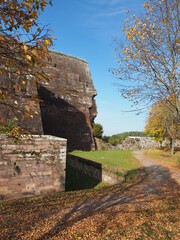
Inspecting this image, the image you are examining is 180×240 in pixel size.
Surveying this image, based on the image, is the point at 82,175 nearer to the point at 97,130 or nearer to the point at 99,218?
the point at 99,218

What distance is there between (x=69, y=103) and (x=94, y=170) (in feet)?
35.9

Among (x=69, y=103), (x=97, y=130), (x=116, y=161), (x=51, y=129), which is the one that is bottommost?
(x=116, y=161)

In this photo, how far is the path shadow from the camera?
175 inches

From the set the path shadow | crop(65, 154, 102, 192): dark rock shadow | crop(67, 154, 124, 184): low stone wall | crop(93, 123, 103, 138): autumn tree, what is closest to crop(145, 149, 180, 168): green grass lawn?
the path shadow

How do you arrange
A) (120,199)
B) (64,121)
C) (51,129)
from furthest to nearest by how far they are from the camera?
(64,121) < (51,129) < (120,199)

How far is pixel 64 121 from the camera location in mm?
19688

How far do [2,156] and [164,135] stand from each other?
1750cm

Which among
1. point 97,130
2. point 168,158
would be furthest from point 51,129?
point 168,158

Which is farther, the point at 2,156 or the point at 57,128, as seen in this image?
the point at 57,128

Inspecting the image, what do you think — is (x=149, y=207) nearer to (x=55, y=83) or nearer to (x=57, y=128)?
(x=57, y=128)

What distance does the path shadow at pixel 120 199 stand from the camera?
4.43m

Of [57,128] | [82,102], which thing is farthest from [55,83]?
[57,128]

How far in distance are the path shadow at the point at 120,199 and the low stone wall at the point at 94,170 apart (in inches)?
77.3

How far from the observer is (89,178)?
40.3 ft
